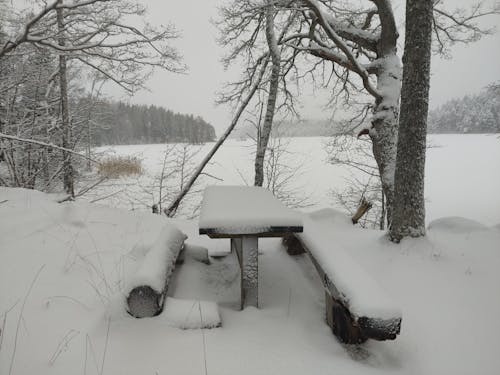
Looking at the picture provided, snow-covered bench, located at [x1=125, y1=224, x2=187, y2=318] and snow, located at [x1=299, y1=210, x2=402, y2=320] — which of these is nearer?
snow, located at [x1=299, y1=210, x2=402, y2=320]

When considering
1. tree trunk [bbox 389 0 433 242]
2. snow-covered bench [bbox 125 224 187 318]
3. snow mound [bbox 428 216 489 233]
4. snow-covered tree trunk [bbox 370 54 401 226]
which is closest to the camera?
snow-covered bench [bbox 125 224 187 318]

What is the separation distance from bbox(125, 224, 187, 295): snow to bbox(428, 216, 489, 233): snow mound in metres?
3.32

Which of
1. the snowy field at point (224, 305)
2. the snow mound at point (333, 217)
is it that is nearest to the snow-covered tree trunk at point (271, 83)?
the snow mound at point (333, 217)

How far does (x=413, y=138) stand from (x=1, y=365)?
386cm

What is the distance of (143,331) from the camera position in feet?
5.81

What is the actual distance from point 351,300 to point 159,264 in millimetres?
1285

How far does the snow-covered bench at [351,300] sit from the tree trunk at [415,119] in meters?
1.35

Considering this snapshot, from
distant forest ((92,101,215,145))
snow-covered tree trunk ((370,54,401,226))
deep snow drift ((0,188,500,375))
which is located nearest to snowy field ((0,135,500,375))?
deep snow drift ((0,188,500,375))

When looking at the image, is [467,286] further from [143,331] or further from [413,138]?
[143,331]

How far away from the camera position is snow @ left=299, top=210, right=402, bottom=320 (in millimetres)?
1515

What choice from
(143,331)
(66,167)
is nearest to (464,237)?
(143,331)

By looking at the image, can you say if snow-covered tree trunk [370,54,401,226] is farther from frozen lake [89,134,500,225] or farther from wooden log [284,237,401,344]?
frozen lake [89,134,500,225]

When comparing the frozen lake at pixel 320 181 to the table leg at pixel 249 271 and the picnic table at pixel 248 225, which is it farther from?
the table leg at pixel 249 271

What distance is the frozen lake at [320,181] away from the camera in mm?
10281
